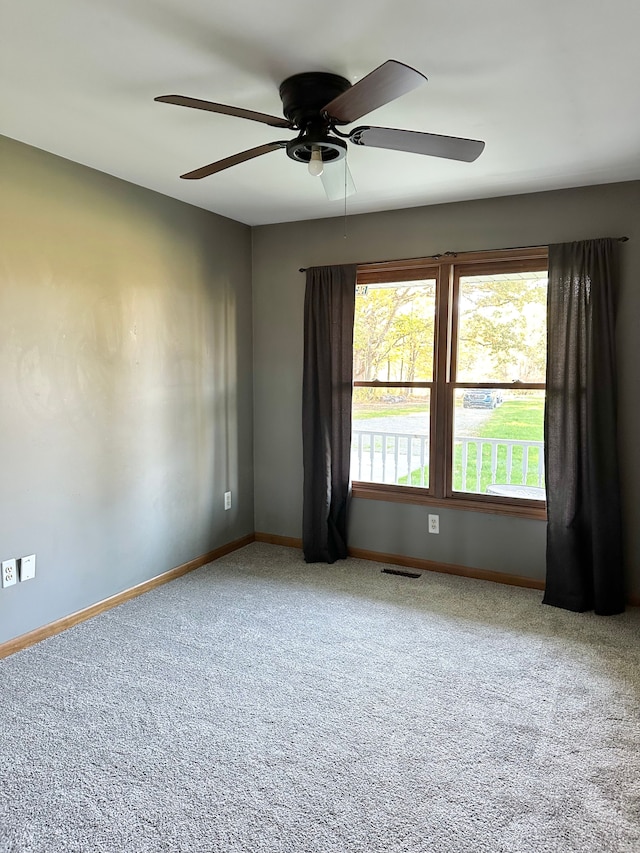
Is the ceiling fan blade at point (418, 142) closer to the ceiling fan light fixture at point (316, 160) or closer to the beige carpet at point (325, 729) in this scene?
the ceiling fan light fixture at point (316, 160)

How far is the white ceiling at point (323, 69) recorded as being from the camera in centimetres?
170

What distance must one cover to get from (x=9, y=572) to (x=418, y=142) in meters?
2.65

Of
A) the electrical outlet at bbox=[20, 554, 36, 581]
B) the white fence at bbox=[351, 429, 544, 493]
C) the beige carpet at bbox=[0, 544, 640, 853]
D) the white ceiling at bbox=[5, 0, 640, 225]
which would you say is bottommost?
the beige carpet at bbox=[0, 544, 640, 853]

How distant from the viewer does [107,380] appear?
3.21 meters

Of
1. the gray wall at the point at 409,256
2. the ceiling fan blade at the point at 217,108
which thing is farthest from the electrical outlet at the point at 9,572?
the ceiling fan blade at the point at 217,108

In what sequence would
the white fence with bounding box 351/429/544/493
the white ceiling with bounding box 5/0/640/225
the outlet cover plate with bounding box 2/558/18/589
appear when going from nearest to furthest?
1. the white ceiling with bounding box 5/0/640/225
2. the outlet cover plate with bounding box 2/558/18/589
3. the white fence with bounding box 351/429/544/493

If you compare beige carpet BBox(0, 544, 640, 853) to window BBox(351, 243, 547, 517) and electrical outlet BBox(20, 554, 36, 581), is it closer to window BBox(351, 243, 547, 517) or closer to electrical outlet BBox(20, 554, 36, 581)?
electrical outlet BBox(20, 554, 36, 581)

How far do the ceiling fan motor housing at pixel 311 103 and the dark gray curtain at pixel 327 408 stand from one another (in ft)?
6.06

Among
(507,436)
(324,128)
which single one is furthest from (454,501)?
(324,128)

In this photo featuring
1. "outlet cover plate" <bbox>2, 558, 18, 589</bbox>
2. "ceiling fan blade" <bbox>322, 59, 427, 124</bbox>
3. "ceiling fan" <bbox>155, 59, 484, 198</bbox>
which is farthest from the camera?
"outlet cover plate" <bbox>2, 558, 18, 589</bbox>

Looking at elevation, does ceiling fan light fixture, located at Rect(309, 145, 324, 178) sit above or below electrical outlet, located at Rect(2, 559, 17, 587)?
above

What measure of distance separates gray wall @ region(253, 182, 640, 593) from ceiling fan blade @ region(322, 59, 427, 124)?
1944mm

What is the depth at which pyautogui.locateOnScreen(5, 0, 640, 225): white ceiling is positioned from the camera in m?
1.70

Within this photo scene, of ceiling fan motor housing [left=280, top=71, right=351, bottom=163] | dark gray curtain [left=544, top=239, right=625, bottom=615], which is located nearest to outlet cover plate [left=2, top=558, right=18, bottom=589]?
ceiling fan motor housing [left=280, top=71, right=351, bottom=163]
